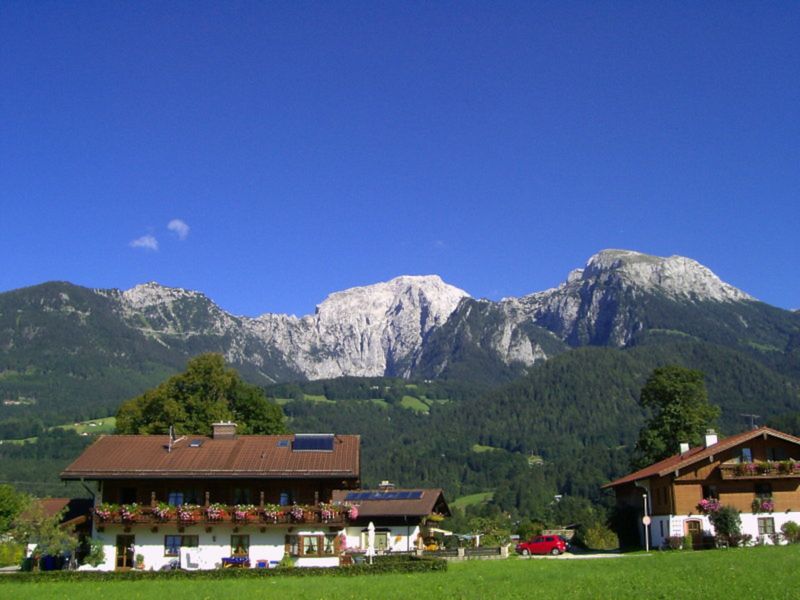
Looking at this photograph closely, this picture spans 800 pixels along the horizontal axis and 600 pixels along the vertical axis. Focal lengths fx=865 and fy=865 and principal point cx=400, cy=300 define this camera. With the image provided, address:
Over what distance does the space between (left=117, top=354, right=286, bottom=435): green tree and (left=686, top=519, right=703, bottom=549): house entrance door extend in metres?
34.4

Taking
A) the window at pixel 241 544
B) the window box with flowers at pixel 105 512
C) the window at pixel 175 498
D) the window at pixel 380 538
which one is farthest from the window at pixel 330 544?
the window box with flowers at pixel 105 512

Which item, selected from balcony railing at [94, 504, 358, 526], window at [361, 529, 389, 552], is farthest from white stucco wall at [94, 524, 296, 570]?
window at [361, 529, 389, 552]

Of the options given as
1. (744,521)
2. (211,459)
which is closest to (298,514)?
(211,459)

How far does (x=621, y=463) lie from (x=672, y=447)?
11093 centimetres

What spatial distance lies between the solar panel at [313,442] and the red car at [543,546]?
1517 cm

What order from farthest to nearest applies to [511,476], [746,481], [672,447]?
[511,476] → [672,447] → [746,481]

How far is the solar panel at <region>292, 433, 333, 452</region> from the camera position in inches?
2036

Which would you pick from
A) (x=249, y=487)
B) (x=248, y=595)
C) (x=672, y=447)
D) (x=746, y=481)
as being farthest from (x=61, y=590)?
(x=672, y=447)

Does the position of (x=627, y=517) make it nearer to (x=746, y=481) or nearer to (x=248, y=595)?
(x=746, y=481)

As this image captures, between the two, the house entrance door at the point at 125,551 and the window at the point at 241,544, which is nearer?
the house entrance door at the point at 125,551

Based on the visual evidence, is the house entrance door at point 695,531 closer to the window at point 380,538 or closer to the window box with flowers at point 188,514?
the window at point 380,538

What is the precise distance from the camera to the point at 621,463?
178 meters

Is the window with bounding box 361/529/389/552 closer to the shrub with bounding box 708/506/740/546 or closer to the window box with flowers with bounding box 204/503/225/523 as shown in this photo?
the window box with flowers with bounding box 204/503/225/523

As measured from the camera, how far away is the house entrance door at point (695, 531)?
5138 centimetres
